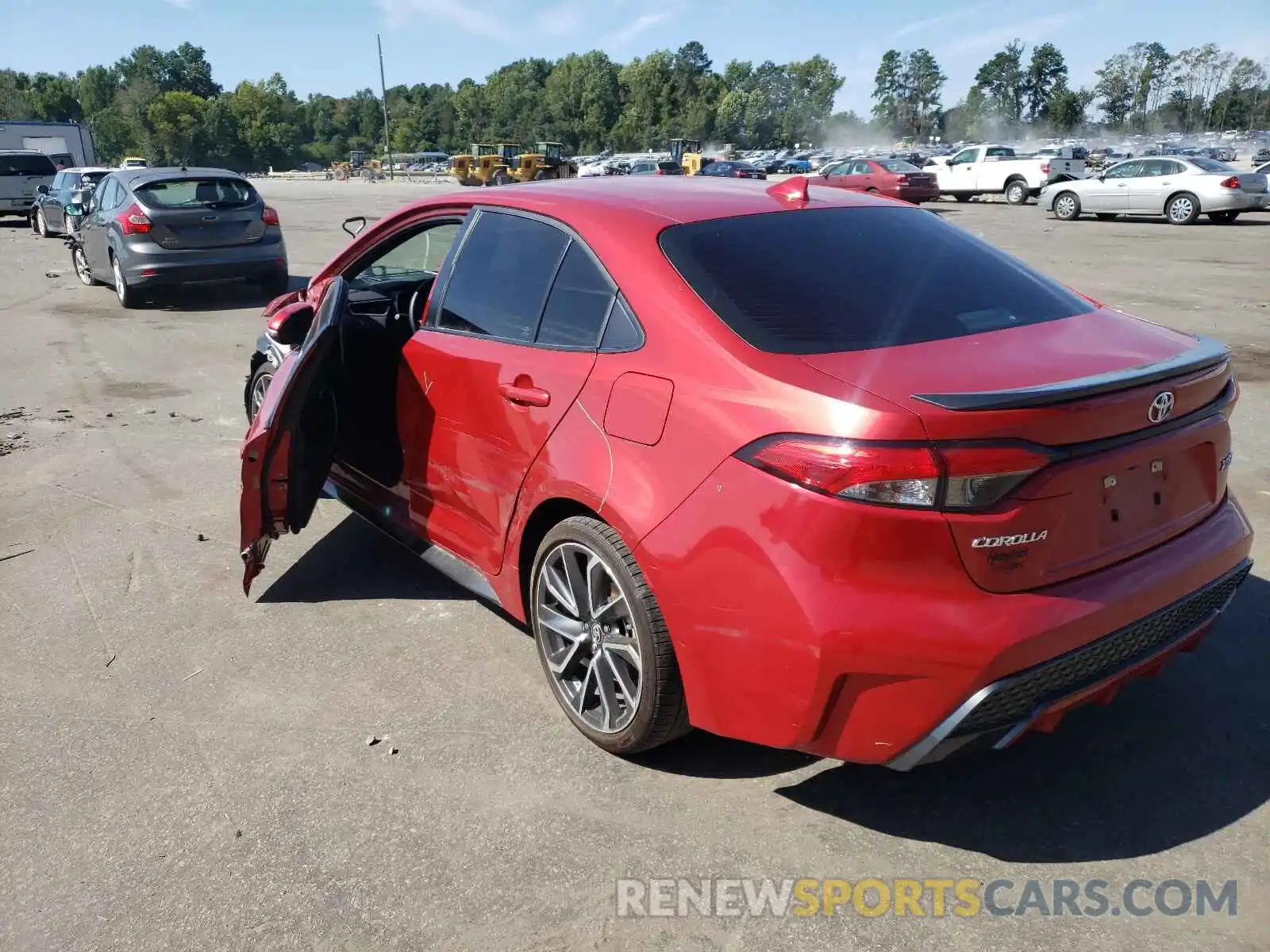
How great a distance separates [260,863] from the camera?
2.68 meters

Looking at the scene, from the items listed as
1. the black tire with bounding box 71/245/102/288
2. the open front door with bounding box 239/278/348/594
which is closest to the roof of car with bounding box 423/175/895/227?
the open front door with bounding box 239/278/348/594

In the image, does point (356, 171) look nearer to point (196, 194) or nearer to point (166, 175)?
point (166, 175)

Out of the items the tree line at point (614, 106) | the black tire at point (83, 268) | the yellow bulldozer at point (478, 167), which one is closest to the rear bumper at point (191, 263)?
the black tire at point (83, 268)

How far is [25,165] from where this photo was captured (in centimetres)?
2681

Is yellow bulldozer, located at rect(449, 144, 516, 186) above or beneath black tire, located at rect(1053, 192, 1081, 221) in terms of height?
above

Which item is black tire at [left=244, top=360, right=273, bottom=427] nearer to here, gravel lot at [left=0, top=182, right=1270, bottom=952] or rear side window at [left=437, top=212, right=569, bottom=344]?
gravel lot at [left=0, top=182, right=1270, bottom=952]

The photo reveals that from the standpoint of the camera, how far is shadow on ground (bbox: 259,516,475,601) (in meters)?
4.34

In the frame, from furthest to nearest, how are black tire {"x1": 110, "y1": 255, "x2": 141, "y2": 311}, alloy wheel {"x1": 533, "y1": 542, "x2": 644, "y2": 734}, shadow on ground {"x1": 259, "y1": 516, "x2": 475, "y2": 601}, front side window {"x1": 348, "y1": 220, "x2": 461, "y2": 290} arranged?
black tire {"x1": 110, "y1": 255, "x2": 141, "y2": 311}, shadow on ground {"x1": 259, "y1": 516, "x2": 475, "y2": 601}, front side window {"x1": 348, "y1": 220, "x2": 461, "y2": 290}, alloy wheel {"x1": 533, "y1": 542, "x2": 644, "y2": 734}

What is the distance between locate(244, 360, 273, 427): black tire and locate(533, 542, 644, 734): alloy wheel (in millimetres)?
3087

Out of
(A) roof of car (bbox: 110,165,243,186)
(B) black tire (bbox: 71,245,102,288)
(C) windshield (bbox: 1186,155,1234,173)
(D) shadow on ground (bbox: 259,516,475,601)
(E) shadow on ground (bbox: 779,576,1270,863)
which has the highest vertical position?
(A) roof of car (bbox: 110,165,243,186)

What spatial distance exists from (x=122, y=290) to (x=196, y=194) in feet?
5.18

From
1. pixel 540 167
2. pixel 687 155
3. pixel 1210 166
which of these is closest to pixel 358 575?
pixel 1210 166

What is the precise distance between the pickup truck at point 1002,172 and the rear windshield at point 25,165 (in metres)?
25.7

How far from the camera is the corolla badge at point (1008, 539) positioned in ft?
7.50
